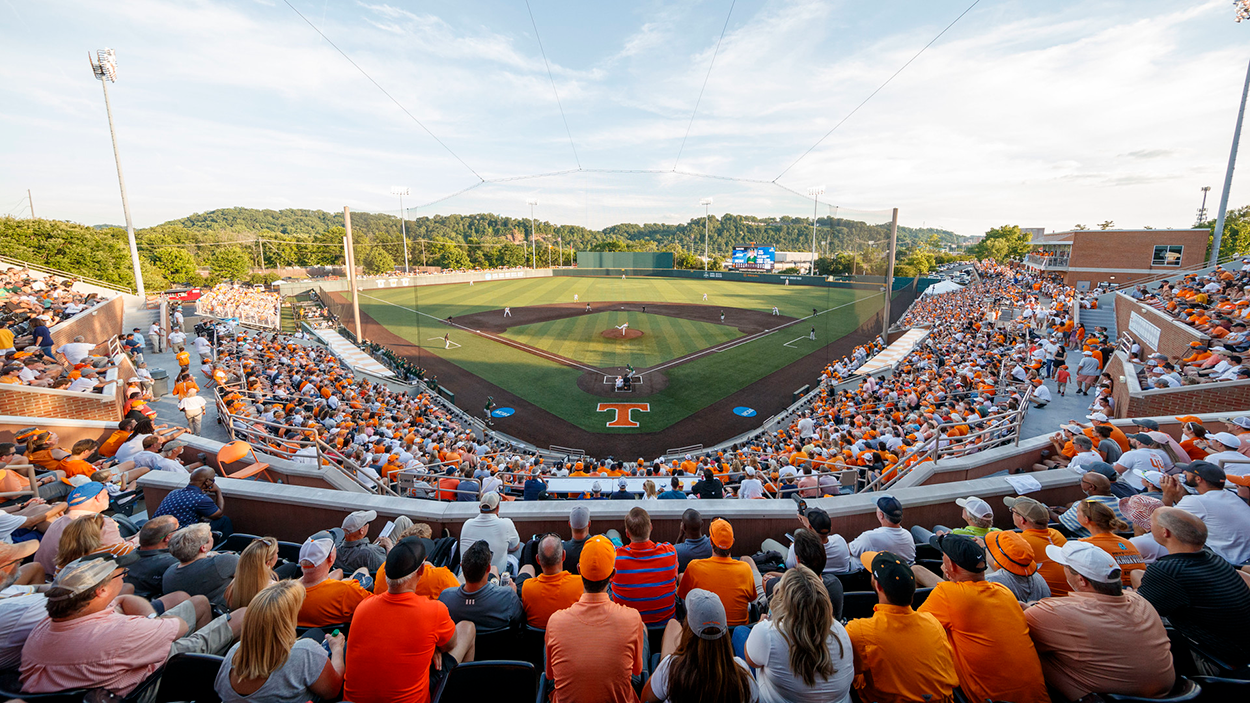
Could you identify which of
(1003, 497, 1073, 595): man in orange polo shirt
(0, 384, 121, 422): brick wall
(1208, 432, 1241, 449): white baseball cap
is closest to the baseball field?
(0, 384, 121, 422): brick wall

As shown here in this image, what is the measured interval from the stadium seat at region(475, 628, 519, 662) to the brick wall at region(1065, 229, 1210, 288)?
49.4 metres

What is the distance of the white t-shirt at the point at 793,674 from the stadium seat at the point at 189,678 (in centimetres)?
266

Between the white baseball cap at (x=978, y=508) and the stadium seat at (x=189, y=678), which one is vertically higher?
the white baseball cap at (x=978, y=508)

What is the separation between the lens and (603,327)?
36.4 metres

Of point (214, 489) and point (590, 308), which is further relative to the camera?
point (590, 308)

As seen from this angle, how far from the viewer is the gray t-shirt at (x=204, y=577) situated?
3645mm

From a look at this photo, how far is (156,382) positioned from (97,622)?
13.5 m

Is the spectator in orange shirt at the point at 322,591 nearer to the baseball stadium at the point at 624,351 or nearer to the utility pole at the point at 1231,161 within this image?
the baseball stadium at the point at 624,351

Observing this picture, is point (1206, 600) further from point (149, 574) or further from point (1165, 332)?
point (1165, 332)

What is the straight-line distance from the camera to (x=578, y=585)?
3.48 m

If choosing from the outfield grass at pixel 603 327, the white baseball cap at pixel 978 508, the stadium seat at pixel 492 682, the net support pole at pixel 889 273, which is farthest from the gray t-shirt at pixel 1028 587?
the net support pole at pixel 889 273

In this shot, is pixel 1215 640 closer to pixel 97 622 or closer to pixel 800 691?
pixel 800 691

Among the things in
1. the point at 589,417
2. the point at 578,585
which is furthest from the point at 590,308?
the point at 578,585

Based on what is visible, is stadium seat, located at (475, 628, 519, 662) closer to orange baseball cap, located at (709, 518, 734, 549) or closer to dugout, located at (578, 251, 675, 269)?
orange baseball cap, located at (709, 518, 734, 549)
